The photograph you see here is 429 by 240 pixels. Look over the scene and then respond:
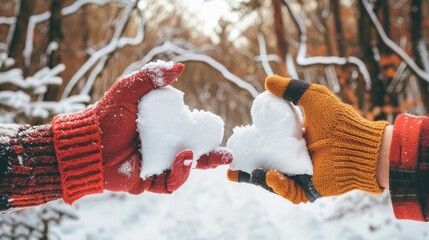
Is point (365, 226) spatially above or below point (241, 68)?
below

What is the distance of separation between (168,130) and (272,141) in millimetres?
434

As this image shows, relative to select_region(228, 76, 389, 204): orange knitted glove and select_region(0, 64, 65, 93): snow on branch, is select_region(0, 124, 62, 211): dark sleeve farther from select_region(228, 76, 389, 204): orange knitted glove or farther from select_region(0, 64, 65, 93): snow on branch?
select_region(0, 64, 65, 93): snow on branch

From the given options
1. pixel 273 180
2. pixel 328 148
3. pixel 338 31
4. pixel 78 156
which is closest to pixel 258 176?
pixel 273 180

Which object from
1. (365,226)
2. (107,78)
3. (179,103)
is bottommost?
(365,226)

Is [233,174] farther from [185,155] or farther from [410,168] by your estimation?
[410,168]

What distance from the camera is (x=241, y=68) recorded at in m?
19.0

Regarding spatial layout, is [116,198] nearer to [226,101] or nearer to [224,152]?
[224,152]

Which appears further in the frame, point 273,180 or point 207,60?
point 207,60

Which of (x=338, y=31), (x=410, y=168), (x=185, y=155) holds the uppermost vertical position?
(x=338, y=31)

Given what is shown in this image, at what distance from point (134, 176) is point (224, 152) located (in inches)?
13.9

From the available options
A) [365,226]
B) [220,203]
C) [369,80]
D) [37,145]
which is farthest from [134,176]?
[369,80]

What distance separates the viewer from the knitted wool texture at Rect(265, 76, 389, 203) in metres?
1.36

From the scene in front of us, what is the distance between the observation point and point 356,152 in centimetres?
137

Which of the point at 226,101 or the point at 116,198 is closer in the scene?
the point at 116,198
